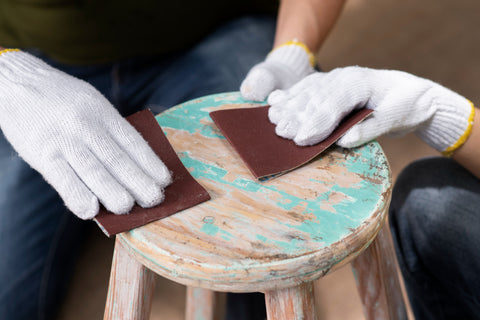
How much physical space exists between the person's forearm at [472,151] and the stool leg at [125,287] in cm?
53

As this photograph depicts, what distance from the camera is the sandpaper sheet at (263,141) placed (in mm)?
599

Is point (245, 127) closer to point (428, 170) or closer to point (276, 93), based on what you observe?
point (276, 93)

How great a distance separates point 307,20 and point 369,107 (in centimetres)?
35

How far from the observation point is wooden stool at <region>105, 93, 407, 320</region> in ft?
1.60

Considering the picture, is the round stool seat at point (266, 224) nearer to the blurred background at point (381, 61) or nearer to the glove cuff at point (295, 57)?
the glove cuff at point (295, 57)

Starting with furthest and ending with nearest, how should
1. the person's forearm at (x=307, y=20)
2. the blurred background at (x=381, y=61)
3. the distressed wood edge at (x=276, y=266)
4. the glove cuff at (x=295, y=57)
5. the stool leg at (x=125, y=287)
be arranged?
the blurred background at (x=381, y=61) < the person's forearm at (x=307, y=20) < the glove cuff at (x=295, y=57) < the stool leg at (x=125, y=287) < the distressed wood edge at (x=276, y=266)

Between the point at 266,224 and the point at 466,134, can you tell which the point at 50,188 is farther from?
the point at 466,134

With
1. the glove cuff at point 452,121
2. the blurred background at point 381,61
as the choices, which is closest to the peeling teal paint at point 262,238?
the glove cuff at point 452,121

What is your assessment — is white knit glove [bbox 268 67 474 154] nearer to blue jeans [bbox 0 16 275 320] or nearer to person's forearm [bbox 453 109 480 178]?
person's forearm [bbox 453 109 480 178]

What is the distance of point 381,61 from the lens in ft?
6.16

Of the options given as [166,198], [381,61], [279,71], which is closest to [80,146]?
[166,198]

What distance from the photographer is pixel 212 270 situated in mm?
479

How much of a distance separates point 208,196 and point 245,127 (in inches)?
5.6

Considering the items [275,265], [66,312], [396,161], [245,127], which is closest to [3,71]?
[245,127]
